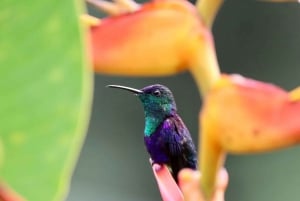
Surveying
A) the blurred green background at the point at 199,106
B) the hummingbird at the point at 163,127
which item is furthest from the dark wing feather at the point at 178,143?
the blurred green background at the point at 199,106

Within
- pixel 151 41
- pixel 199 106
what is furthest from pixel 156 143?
pixel 199 106

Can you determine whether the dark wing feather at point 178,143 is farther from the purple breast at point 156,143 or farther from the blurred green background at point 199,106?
the blurred green background at point 199,106

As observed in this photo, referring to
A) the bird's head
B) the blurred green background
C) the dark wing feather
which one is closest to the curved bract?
the dark wing feather

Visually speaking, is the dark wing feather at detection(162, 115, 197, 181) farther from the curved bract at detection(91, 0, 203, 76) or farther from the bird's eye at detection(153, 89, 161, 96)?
the curved bract at detection(91, 0, 203, 76)

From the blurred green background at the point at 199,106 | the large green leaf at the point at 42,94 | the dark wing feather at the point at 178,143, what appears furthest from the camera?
the blurred green background at the point at 199,106

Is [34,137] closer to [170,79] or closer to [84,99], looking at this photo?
[84,99]

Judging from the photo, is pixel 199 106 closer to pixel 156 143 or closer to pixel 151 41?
pixel 156 143
